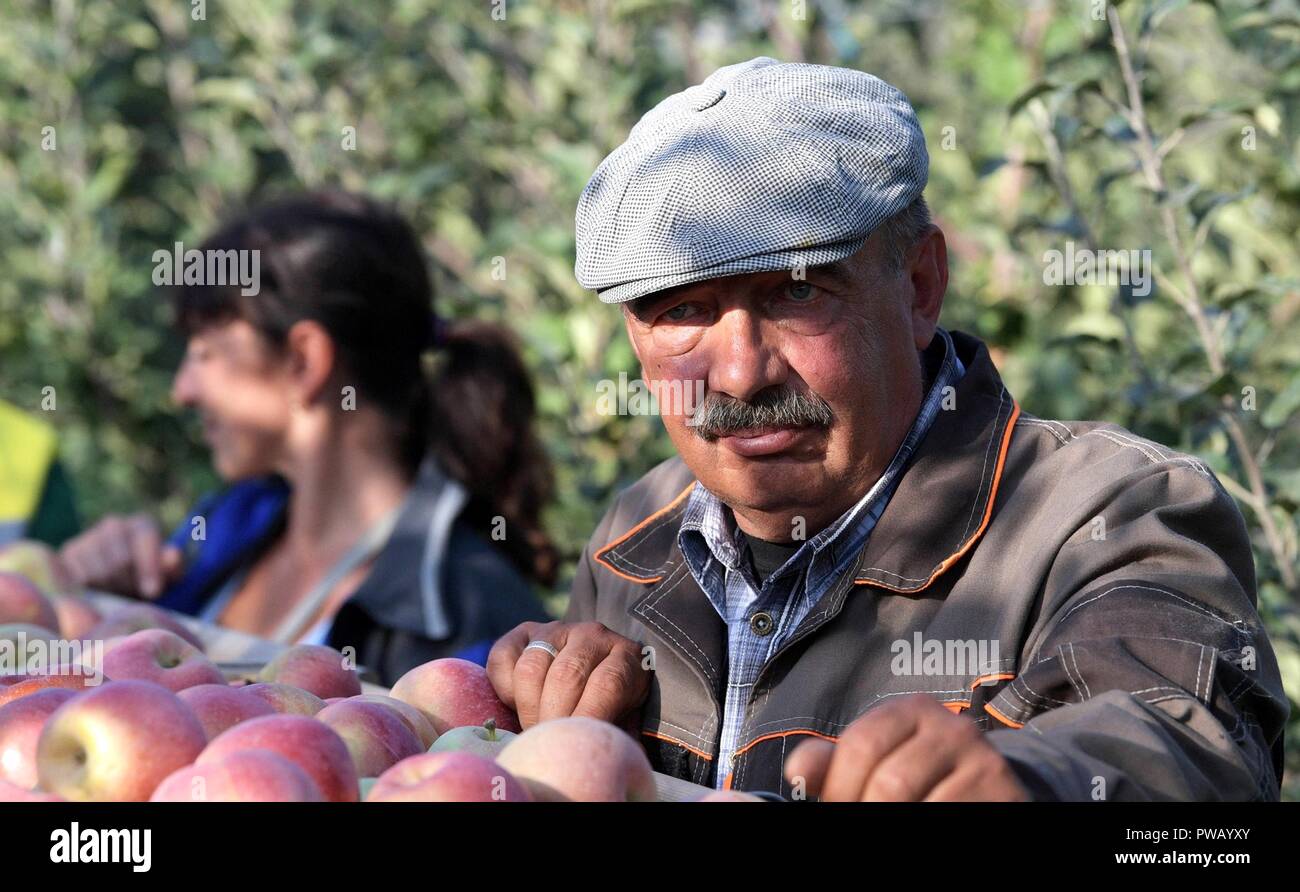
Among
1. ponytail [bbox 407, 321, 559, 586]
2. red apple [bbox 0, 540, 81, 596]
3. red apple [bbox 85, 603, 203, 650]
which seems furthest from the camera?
ponytail [bbox 407, 321, 559, 586]

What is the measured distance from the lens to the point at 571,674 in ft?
5.76

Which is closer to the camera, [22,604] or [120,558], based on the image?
[22,604]

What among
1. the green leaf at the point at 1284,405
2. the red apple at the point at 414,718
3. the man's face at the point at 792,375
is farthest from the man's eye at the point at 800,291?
the green leaf at the point at 1284,405

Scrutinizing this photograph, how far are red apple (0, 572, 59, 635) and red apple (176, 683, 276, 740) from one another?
1.24 m

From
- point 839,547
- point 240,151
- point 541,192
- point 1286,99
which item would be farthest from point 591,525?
point 240,151

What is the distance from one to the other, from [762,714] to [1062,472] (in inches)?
17.9

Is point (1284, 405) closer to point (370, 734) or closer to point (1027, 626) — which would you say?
point (1027, 626)

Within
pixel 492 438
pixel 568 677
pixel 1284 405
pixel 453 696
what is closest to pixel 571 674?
pixel 568 677

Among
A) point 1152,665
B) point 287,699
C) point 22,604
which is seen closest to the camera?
point 1152,665

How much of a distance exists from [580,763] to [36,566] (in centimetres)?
244

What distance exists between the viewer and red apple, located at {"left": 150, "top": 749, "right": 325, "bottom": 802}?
1.16m

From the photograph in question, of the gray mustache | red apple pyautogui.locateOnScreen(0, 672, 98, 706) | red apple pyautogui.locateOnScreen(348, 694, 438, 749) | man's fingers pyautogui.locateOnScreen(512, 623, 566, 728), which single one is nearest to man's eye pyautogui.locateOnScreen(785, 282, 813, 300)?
the gray mustache

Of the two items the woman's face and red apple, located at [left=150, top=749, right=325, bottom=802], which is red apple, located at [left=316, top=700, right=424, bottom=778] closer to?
red apple, located at [left=150, top=749, right=325, bottom=802]

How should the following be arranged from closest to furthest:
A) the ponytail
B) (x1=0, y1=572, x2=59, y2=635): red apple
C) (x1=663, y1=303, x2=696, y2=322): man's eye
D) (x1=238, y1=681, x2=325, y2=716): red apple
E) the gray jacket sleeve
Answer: the gray jacket sleeve
(x1=238, y1=681, x2=325, y2=716): red apple
(x1=663, y1=303, x2=696, y2=322): man's eye
(x1=0, y1=572, x2=59, y2=635): red apple
the ponytail
